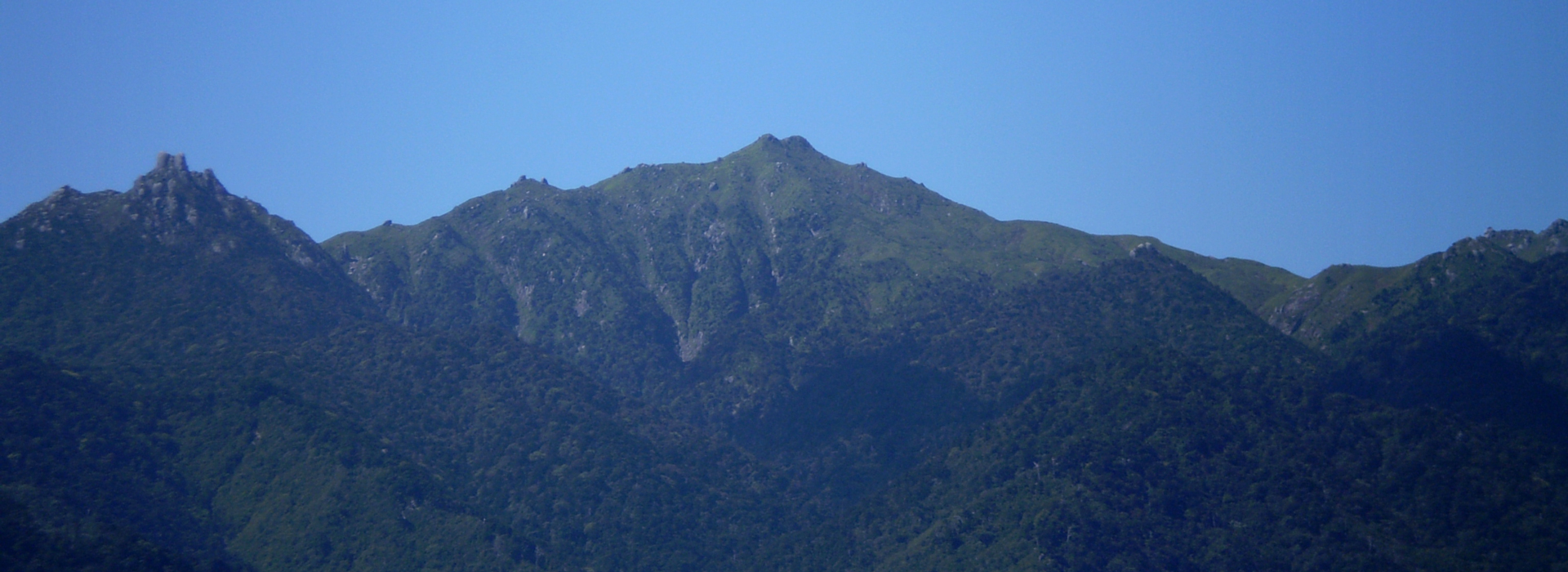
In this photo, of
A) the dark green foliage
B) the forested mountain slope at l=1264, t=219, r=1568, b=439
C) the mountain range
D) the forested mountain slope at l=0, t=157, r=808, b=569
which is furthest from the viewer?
the forested mountain slope at l=1264, t=219, r=1568, b=439

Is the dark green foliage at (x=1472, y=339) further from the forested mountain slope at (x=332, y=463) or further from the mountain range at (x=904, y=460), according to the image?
the forested mountain slope at (x=332, y=463)

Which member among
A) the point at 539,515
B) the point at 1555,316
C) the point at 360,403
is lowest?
the point at 539,515

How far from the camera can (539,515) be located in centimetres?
17500

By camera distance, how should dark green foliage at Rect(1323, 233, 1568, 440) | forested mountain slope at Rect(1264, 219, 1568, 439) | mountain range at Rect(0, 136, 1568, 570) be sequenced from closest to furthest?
mountain range at Rect(0, 136, 1568, 570)
dark green foliage at Rect(1323, 233, 1568, 440)
forested mountain slope at Rect(1264, 219, 1568, 439)

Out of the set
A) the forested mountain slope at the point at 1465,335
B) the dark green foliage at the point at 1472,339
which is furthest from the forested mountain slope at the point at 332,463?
the forested mountain slope at the point at 1465,335

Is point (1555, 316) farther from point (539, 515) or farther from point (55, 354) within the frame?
point (55, 354)

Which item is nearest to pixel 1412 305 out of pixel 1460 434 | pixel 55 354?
pixel 1460 434

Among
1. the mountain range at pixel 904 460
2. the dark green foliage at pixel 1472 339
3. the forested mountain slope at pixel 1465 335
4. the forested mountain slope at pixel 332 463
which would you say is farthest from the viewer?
the forested mountain slope at pixel 1465 335

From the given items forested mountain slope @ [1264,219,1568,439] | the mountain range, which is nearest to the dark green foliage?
forested mountain slope @ [1264,219,1568,439]

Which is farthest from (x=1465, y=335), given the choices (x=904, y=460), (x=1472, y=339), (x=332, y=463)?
(x=332, y=463)

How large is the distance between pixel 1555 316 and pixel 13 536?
179348mm

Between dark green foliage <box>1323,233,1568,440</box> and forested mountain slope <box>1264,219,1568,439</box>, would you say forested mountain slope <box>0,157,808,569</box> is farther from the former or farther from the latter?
forested mountain slope <box>1264,219,1568,439</box>

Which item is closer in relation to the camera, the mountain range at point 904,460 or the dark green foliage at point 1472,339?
the mountain range at point 904,460

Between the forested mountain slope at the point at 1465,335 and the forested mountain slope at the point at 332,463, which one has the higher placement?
the forested mountain slope at the point at 1465,335
